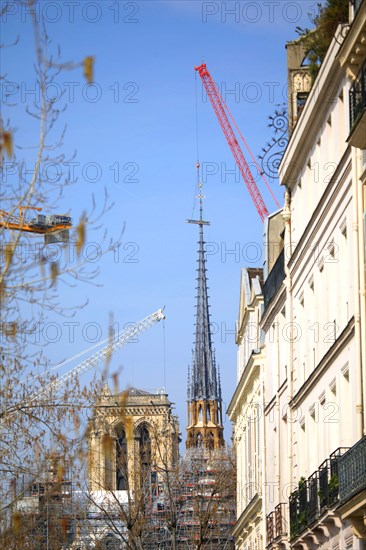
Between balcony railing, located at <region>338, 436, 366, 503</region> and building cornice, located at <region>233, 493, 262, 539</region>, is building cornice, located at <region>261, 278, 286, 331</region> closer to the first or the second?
building cornice, located at <region>233, 493, 262, 539</region>

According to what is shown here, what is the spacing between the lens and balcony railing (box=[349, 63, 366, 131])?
24.4 m

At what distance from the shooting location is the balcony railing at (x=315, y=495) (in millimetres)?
28453

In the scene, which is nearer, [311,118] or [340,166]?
[340,166]

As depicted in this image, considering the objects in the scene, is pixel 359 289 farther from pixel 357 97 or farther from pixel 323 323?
pixel 323 323

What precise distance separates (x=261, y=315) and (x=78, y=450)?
19.6 metres

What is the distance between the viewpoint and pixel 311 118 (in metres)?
31.9

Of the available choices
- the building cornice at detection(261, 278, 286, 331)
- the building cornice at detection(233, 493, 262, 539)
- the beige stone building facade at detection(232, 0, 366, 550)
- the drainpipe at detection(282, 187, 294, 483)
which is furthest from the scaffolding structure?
the drainpipe at detection(282, 187, 294, 483)

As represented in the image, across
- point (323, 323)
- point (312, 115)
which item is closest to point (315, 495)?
point (323, 323)

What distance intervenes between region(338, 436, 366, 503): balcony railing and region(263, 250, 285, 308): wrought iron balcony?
44.8ft

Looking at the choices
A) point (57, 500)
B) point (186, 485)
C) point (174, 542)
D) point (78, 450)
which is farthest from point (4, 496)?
point (186, 485)

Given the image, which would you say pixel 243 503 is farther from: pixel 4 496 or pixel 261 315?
pixel 4 496

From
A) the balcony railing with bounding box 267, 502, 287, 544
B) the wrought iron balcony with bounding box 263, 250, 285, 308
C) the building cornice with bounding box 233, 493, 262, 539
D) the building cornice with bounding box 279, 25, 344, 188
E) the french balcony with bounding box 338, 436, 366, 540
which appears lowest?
the french balcony with bounding box 338, 436, 366, 540

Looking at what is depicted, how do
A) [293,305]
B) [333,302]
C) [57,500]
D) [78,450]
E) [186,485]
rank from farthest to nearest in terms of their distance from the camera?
[186,485] → [57,500] → [293,305] → [333,302] → [78,450]

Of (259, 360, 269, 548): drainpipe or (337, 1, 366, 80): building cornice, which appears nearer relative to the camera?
(337, 1, 366, 80): building cornice
